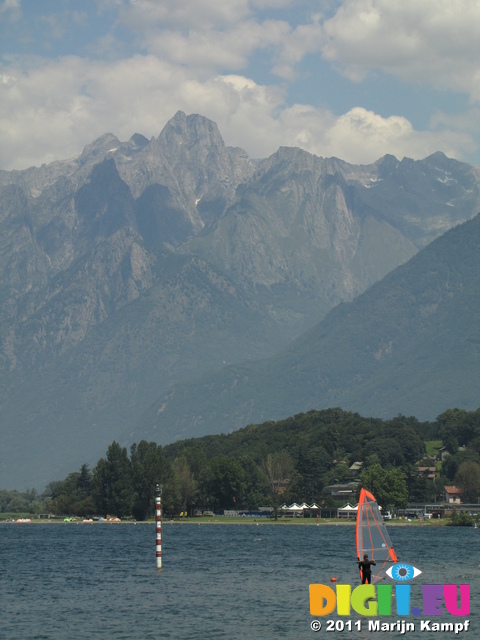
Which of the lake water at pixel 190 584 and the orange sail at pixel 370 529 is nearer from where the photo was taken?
the lake water at pixel 190 584

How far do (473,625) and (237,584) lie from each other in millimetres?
31134

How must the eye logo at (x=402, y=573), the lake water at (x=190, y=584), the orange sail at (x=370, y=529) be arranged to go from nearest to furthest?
1. the lake water at (x=190, y=584)
2. the orange sail at (x=370, y=529)
3. the eye logo at (x=402, y=573)

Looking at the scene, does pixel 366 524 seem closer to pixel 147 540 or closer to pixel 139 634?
pixel 139 634

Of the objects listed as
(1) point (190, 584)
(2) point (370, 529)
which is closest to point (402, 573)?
(1) point (190, 584)

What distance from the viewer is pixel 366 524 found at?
86.5 meters

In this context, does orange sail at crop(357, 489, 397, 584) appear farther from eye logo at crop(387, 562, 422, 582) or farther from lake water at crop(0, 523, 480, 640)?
eye logo at crop(387, 562, 422, 582)

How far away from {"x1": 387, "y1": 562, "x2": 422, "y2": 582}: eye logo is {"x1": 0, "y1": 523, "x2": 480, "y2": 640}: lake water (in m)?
0.90

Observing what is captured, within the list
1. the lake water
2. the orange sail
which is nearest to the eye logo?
the lake water

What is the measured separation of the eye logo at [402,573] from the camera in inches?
4085

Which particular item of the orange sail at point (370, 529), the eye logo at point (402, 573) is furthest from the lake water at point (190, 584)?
the orange sail at point (370, 529)

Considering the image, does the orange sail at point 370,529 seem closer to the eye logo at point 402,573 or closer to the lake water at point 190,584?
the lake water at point 190,584

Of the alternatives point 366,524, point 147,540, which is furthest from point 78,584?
point 147,540

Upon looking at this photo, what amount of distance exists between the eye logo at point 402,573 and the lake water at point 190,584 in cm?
90

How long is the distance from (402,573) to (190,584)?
19089 millimetres
